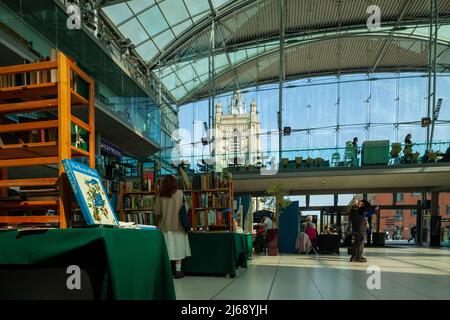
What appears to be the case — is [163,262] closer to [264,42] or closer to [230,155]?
[230,155]

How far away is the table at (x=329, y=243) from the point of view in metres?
12.4

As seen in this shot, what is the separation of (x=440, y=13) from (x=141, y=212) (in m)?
21.8

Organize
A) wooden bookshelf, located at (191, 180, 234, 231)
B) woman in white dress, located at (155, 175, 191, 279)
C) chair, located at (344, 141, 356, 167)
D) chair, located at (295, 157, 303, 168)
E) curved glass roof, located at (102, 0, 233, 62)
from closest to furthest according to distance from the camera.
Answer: woman in white dress, located at (155, 175, 191, 279)
wooden bookshelf, located at (191, 180, 234, 231)
chair, located at (344, 141, 356, 167)
chair, located at (295, 157, 303, 168)
curved glass roof, located at (102, 0, 233, 62)

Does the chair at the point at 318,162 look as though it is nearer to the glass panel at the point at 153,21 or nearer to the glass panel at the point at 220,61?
the glass panel at the point at 153,21

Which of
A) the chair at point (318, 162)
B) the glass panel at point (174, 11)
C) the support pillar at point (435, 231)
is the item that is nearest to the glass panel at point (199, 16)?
the glass panel at point (174, 11)

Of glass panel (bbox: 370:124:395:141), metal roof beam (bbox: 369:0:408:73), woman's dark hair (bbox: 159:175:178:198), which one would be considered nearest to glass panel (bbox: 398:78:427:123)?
glass panel (bbox: 370:124:395:141)

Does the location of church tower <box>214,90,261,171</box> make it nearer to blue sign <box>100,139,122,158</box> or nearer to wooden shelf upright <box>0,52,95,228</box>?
blue sign <box>100,139,122,158</box>

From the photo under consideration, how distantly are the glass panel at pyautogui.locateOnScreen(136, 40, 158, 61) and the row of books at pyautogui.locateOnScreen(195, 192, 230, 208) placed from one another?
1601 cm

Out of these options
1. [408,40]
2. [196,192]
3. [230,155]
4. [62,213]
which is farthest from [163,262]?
[408,40]

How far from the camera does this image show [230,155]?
18.9 m

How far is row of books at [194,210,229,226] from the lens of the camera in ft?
21.7

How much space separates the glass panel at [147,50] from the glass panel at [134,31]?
664 mm

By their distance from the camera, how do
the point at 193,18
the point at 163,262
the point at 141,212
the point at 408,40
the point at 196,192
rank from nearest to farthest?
the point at 163,262 < the point at 196,192 < the point at 141,212 < the point at 193,18 < the point at 408,40
